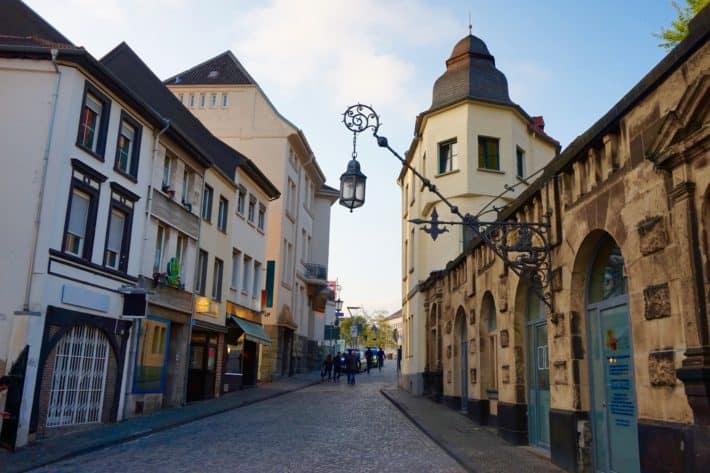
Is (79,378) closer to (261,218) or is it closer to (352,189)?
(352,189)

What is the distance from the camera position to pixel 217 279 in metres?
25.5

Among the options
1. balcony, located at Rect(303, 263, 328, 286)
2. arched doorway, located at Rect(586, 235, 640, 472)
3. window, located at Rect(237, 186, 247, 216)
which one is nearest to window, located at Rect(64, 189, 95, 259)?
arched doorway, located at Rect(586, 235, 640, 472)

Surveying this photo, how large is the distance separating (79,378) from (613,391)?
12.5 meters

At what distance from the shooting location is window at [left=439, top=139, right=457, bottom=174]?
1039 inches

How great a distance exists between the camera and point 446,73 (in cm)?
2841

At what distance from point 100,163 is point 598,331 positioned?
12654 mm

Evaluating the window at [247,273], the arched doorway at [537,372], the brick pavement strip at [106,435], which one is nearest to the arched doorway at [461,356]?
the arched doorway at [537,372]

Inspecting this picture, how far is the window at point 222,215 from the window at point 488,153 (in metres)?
10.6

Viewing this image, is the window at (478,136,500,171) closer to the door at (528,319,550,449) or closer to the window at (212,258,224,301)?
the window at (212,258,224,301)

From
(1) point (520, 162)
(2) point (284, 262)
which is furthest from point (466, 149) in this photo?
(2) point (284, 262)

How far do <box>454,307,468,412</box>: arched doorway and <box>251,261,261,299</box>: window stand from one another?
12.8 metres

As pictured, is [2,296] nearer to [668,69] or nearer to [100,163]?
[100,163]

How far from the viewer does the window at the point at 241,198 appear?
28.1m

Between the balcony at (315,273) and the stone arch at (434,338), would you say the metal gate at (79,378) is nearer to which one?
the stone arch at (434,338)
